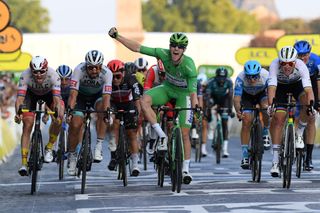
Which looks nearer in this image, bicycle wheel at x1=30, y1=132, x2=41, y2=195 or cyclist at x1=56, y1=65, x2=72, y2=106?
bicycle wheel at x1=30, y1=132, x2=41, y2=195

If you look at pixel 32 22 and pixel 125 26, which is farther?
pixel 32 22

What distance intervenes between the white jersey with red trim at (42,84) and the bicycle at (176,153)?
2.00 m

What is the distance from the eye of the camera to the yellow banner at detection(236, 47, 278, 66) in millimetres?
46344

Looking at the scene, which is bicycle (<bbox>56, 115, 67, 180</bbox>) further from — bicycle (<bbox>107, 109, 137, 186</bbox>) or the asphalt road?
bicycle (<bbox>107, 109, 137, 186</bbox>)

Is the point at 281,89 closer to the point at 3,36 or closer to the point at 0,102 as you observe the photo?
the point at 3,36

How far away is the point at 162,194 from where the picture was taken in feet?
45.5

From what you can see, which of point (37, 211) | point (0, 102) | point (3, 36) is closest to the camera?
point (37, 211)

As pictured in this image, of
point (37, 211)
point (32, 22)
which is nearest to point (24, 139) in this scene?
point (37, 211)

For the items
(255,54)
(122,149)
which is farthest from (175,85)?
(255,54)

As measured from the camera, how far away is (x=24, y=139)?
15.4 metres

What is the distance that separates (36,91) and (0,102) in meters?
27.9

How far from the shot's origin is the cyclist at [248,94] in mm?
16719

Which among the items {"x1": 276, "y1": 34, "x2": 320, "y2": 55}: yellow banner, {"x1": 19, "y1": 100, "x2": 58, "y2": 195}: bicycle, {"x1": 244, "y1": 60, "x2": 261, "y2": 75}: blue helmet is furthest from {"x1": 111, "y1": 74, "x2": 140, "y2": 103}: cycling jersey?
{"x1": 276, "y1": 34, "x2": 320, "y2": 55}: yellow banner

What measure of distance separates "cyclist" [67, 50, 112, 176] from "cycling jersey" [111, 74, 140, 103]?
2.01 feet
